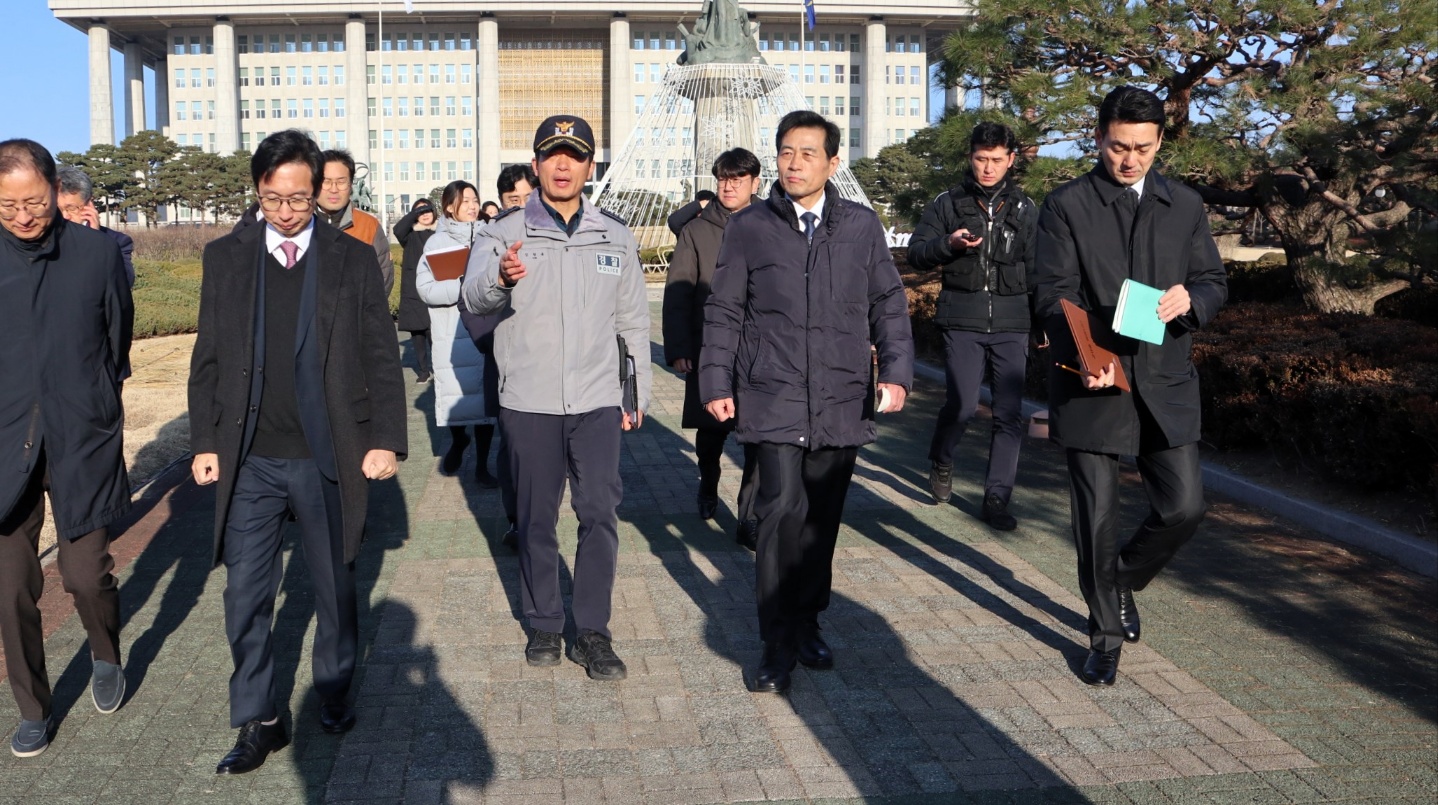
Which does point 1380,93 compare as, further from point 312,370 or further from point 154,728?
point 154,728

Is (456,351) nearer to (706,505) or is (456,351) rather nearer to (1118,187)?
(706,505)

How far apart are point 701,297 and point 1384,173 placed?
5.06 m

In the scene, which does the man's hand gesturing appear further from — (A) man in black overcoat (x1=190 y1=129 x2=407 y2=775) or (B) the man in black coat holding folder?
(B) the man in black coat holding folder

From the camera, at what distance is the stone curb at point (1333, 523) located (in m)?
5.64

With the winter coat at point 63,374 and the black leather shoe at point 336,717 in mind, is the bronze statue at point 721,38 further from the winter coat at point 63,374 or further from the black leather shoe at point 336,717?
the black leather shoe at point 336,717

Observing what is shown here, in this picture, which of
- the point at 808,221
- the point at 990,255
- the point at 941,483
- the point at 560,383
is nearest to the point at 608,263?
the point at 560,383

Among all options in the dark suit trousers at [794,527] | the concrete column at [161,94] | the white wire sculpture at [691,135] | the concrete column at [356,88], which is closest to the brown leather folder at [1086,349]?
the dark suit trousers at [794,527]

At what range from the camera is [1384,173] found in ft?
28.9

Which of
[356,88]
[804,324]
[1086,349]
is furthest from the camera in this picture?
[356,88]

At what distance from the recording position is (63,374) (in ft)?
13.0

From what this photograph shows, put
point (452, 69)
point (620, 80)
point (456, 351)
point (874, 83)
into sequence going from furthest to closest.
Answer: point (452, 69)
point (874, 83)
point (620, 80)
point (456, 351)

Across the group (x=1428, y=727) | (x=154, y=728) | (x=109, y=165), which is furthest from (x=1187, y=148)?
(x=109, y=165)

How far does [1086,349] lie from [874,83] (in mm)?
88324

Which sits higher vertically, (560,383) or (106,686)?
(560,383)
